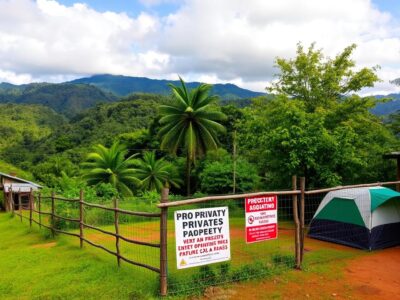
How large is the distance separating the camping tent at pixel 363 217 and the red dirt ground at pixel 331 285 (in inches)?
61.6

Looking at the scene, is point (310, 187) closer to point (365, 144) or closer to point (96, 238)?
point (365, 144)

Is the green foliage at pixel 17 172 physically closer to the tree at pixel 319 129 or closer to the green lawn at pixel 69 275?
the tree at pixel 319 129

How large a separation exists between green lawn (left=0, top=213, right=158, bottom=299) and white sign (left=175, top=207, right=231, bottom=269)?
81 cm

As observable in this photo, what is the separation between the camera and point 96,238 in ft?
40.8

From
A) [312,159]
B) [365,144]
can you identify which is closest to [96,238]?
[312,159]

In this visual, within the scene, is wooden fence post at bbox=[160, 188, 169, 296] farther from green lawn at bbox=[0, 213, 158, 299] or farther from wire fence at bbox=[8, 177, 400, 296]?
green lawn at bbox=[0, 213, 158, 299]

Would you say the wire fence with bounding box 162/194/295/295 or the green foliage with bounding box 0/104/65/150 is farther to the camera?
the green foliage with bounding box 0/104/65/150

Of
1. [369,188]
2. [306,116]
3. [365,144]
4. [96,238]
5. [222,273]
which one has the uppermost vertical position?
[306,116]

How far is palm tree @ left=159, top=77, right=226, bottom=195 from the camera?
30078mm

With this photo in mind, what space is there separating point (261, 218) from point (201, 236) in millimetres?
1559

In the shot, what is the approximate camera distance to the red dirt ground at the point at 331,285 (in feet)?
20.9

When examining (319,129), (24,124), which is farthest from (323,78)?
(24,124)

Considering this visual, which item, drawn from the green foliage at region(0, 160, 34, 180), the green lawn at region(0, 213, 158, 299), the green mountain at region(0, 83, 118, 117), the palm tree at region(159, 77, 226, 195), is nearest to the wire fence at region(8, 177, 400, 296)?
the green lawn at region(0, 213, 158, 299)

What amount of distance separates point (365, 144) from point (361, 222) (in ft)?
21.4
